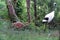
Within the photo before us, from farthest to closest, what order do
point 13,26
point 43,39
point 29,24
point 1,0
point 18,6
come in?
point 1,0 < point 18,6 < point 29,24 < point 13,26 < point 43,39

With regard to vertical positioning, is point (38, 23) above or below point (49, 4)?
below

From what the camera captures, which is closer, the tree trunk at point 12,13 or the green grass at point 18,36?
the green grass at point 18,36

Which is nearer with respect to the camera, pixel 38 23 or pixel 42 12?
pixel 38 23

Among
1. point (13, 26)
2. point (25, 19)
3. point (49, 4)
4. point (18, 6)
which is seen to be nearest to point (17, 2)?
point (18, 6)

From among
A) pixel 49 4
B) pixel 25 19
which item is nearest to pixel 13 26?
pixel 25 19

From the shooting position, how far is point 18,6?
36.6ft

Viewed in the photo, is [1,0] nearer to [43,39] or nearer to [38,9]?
[38,9]

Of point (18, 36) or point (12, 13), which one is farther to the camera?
point (12, 13)

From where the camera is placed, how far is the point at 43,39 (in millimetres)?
6773

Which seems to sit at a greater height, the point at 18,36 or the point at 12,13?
the point at 12,13

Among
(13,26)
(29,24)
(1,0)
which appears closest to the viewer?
(13,26)

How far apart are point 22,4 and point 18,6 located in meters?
0.28

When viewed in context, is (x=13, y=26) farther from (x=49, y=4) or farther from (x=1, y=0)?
(x=1, y=0)

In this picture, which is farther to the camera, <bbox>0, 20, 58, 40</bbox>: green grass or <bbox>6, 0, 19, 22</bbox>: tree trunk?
<bbox>6, 0, 19, 22</bbox>: tree trunk
